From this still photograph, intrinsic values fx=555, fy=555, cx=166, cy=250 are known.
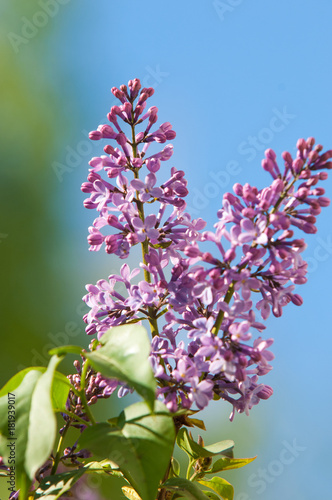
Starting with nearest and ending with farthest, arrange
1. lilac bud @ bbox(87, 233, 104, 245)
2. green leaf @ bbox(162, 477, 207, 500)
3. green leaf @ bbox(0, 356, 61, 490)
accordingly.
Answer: green leaf @ bbox(0, 356, 61, 490)
green leaf @ bbox(162, 477, 207, 500)
lilac bud @ bbox(87, 233, 104, 245)

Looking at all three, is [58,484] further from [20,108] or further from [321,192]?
[20,108]

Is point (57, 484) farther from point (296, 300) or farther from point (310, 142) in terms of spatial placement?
point (310, 142)

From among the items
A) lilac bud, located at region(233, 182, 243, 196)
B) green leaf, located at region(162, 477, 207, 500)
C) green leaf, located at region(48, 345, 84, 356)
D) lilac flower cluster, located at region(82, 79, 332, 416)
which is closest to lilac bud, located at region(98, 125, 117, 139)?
lilac flower cluster, located at region(82, 79, 332, 416)

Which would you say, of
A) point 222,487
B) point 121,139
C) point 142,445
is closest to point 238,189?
point 121,139

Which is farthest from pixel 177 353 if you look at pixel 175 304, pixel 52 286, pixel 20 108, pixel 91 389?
pixel 20 108

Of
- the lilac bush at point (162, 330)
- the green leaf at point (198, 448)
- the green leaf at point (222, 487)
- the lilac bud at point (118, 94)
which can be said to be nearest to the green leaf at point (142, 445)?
the lilac bush at point (162, 330)

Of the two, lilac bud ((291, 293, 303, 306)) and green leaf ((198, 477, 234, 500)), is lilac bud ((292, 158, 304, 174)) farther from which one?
green leaf ((198, 477, 234, 500))
